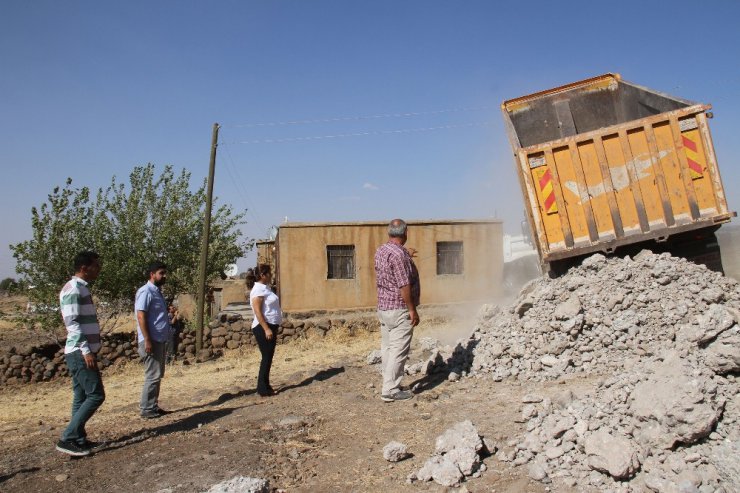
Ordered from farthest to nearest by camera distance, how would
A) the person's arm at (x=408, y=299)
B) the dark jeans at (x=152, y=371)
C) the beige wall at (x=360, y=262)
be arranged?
the beige wall at (x=360, y=262)
the dark jeans at (x=152, y=371)
the person's arm at (x=408, y=299)

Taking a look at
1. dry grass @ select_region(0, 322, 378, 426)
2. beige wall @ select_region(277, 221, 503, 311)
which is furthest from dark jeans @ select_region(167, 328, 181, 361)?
beige wall @ select_region(277, 221, 503, 311)

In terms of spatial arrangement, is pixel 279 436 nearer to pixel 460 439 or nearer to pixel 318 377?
pixel 460 439

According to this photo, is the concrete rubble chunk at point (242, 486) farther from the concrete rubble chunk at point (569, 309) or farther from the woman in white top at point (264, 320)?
the concrete rubble chunk at point (569, 309)

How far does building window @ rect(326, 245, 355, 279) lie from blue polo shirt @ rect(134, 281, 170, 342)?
9289mm

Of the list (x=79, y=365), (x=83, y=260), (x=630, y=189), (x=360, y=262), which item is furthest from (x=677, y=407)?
(x=360, y=262)

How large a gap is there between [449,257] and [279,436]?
11.3 m

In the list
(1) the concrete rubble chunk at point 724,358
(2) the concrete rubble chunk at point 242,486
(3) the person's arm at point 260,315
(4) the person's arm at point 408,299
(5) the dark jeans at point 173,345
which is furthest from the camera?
(5) the dark jeans at point 173,345

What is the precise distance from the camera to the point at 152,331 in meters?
5.80

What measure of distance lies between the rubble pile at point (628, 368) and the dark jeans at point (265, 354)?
2.10 metres

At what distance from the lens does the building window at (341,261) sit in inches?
598

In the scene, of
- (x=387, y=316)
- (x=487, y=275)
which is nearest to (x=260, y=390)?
(x=387, y=316)

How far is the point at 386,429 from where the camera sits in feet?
15.7

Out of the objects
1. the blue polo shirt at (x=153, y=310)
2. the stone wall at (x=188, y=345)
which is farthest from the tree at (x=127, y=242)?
the blue polo shirt at (x=153, y=310)

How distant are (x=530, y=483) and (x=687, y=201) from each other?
14.1 ft
